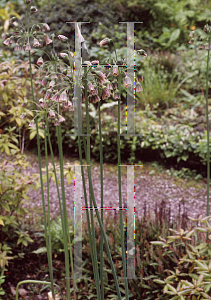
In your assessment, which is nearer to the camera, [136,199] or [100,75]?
[100,75]

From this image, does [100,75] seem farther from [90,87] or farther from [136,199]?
[136,199]

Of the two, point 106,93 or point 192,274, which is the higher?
point 106,93

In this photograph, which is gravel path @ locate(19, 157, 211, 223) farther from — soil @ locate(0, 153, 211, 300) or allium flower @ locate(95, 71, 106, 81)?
allium flower @ locate(95, 71, 106, 81)

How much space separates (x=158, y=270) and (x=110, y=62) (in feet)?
4.87

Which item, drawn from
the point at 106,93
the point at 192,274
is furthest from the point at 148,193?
the point at 106,93

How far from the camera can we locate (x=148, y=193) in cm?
393

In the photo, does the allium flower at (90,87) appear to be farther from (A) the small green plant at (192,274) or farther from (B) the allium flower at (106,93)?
(A) the small green plant at (192,274)

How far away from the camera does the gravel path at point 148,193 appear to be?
352 cm

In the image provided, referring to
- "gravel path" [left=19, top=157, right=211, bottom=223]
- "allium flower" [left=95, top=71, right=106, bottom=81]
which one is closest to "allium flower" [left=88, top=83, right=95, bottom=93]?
"allium flower" [left=95, top=71, right=106, bottom=81]

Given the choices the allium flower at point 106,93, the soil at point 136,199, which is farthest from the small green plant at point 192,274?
the allium flower at point 106,93

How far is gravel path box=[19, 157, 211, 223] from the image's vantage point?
352 cm

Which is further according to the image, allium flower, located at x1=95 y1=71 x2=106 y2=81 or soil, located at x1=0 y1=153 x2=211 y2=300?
soil, located at x1=0 y1=153 x2=211 y2=300

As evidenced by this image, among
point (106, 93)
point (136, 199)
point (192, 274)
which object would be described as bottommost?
point (136, 199)

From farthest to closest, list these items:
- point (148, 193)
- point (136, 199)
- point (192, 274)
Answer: point (148, 193), point (136, 199), point (192, 274)
